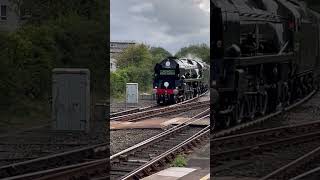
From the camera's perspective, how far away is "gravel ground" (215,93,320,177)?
4062 mm

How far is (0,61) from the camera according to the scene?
6117 mm

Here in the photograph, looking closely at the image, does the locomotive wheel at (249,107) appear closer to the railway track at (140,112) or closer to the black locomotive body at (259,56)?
the black locomotive body at (259,56)

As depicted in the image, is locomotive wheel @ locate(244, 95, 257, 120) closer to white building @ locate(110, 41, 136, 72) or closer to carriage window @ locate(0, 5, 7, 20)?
white building @ locate(110, 41, 136, 72)

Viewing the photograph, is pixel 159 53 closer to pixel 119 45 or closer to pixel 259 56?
pixel 119 45

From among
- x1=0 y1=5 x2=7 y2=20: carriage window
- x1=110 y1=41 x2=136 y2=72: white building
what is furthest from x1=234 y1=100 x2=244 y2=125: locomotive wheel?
x1=0 y1=5 x2=7 y2=20: carriage window

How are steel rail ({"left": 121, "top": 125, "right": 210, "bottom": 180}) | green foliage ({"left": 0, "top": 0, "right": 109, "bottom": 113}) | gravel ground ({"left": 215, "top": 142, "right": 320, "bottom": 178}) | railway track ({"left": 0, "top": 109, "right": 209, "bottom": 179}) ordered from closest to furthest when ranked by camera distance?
1. gravel ground ({"left": 215, "top": 142, "right": 320, "bottom": 178})
2. green foliage ({"left": 0, "top": 0, "right": 109, "bottom": 113})
3. steel rail ({"left": 121, "top": 125, "right": 210, "bottom": 180})
4. railway track ({"left": 0, "top": 109, "right": 209, "bottom": 179})

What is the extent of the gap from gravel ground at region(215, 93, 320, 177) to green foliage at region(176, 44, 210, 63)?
798 mm

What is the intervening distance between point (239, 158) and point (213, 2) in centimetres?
142

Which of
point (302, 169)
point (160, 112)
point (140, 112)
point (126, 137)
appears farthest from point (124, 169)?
point (160, 112)

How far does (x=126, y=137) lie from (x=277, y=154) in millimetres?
2573

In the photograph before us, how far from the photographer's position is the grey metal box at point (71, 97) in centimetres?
438

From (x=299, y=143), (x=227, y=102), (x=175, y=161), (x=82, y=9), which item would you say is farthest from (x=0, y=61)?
(x=299, y=143)

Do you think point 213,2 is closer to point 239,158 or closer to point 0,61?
point 239,158

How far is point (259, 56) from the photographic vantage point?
414 centimetres
